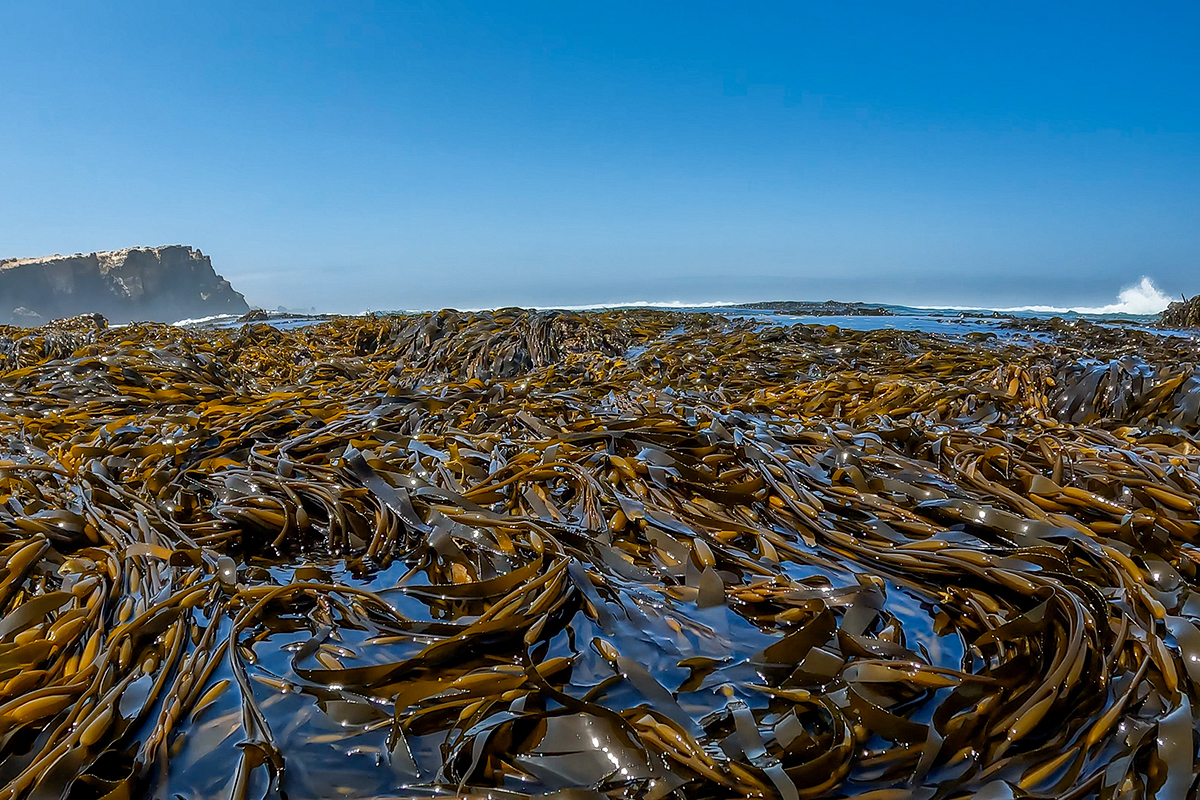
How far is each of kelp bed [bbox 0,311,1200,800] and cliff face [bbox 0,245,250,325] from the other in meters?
56.0

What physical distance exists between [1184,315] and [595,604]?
417 inches

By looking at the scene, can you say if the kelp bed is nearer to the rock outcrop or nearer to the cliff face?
the rock outcrop

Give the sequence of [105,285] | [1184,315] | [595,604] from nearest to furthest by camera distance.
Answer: [595,604] < [1184,315] < [105,285]

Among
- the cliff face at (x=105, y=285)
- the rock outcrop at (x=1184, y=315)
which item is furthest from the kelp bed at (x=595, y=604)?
the cliff face at (x=105, y=285)

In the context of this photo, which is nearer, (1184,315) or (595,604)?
(595,604)

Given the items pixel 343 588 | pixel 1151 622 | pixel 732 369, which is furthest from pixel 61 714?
pixel 732 369

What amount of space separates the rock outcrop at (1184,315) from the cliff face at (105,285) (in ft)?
186

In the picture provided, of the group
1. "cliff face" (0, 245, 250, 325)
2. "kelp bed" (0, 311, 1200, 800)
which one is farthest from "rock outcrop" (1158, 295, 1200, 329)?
"cliff face" (0, 245, 250, 325)

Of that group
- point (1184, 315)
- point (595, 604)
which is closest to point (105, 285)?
point (595, 604)

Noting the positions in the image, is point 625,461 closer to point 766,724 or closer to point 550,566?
point 550,566

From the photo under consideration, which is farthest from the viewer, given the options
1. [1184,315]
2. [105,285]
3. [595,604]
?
[105,285]

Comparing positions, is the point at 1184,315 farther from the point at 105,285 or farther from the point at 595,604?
the point at 105,285

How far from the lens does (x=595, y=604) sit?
1.41 m

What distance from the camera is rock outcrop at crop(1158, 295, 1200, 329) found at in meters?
8.09
